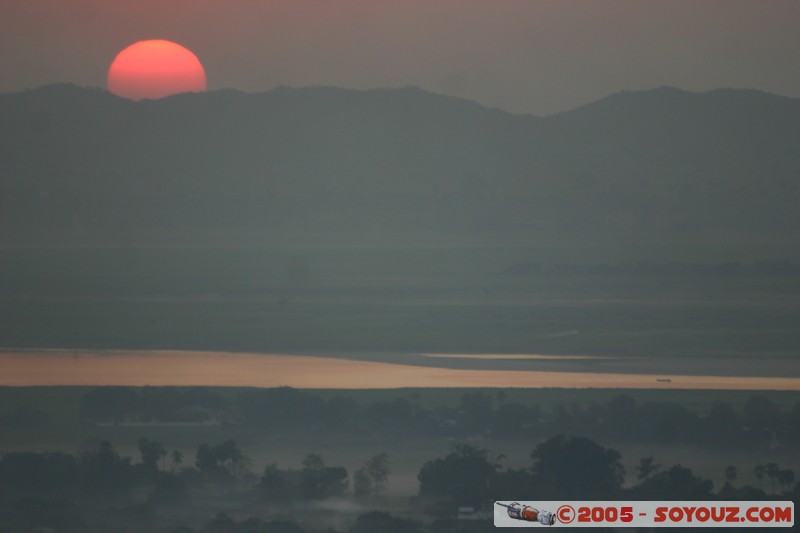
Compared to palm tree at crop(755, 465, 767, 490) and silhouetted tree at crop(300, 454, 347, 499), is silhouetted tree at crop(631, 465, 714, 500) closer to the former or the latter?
palm tree at crop(755, 465, 767, 490)

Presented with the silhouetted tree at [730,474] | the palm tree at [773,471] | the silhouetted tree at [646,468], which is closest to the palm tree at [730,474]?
the silhouetted tree at [730,474]

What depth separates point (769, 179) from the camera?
6206cm

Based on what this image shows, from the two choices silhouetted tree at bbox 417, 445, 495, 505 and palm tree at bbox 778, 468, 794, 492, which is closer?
silhouetted tree at bbox 417, 445, 495, 505

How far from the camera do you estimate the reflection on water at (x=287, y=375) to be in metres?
36.8

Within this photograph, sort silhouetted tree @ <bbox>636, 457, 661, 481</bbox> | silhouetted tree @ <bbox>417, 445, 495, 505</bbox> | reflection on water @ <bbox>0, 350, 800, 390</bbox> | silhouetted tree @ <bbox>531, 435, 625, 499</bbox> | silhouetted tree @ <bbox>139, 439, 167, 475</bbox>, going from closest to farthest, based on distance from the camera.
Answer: silhouetted tree @ <bbox>417, 445, 495, 505</bbox> < silhouetted tree @ <bbox>531, 435, 625, 499</bbox> < silhouetted tree @ <bbox>139, 439, 167, 475</bbox> < silhouetted tree @ <bbox>636, 457, 661, 481</bbox> < reflection on water @ <bbox>0, 350, 800, 390</bbox>

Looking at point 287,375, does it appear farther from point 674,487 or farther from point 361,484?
point 674,487

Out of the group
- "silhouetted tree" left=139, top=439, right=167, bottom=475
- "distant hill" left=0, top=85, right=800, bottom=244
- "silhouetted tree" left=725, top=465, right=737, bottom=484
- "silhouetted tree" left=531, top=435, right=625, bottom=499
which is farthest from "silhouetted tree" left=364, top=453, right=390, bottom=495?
"distant hill" left=0, top=85, right=800, bottom=244

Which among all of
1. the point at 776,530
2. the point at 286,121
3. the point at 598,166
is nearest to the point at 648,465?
the point at 776,530

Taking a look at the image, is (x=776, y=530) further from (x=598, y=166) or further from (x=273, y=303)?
(x=598, y=166)

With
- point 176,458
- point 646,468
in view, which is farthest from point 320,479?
point 646,468

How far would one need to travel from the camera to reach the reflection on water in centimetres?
3675

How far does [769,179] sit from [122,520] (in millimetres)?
48576

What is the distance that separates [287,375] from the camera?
1548 inches

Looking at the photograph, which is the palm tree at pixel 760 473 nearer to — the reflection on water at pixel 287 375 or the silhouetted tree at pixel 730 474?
the silhouetted tree at pixel 730 474
